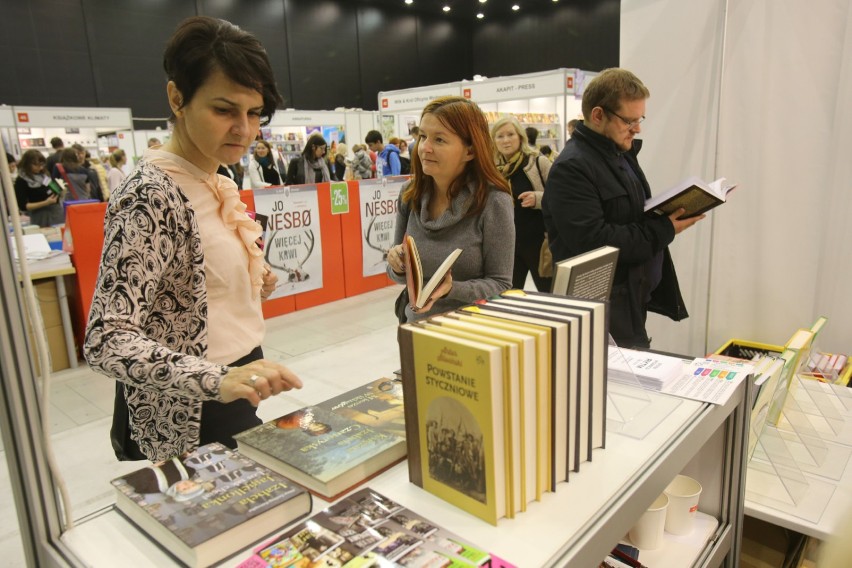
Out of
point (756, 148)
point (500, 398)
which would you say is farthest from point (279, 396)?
point (500, 398)

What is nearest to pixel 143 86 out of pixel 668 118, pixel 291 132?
pixel 291 132

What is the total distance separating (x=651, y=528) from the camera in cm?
139

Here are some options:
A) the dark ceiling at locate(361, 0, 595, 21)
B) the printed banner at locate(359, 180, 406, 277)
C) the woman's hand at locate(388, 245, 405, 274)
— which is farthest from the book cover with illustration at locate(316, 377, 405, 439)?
the dark ceiling at locate(361, 0, 595, 21)

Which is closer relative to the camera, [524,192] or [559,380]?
[559,380]

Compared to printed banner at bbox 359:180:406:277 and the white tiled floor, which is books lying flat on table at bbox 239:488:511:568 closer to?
the white tiled floor

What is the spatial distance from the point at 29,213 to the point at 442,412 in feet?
24.5

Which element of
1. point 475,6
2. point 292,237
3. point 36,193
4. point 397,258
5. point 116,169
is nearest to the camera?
point 397,258

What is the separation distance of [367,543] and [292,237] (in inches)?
183

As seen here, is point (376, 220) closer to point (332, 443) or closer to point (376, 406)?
point (376, 406)

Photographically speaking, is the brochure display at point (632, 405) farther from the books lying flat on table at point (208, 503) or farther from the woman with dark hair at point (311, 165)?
the woman with dark hair at point (311, 165)

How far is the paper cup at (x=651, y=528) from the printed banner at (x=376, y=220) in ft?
15.4

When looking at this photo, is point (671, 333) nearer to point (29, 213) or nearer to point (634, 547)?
point (634, 547)

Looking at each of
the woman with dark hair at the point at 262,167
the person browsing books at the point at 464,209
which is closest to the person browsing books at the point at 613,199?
the person browsing books at the point at 464,209

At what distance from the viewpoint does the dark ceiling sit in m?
19.2
